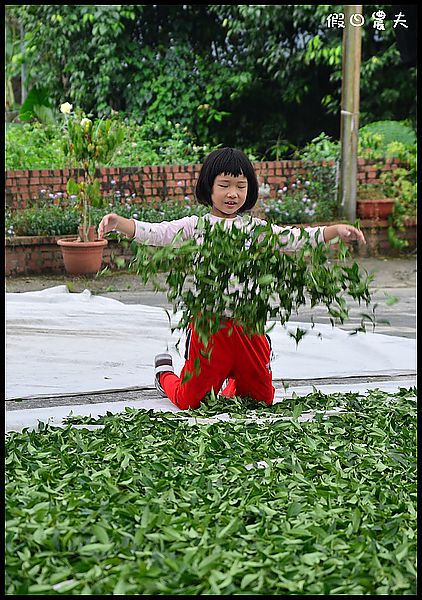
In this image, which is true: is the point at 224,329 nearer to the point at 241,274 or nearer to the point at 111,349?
the point at 241,274

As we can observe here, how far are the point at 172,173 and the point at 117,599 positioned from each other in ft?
18.7

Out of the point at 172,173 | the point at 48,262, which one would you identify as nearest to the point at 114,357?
the point at 48,262

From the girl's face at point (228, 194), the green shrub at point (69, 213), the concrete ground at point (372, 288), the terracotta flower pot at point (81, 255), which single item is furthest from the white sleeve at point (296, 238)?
the green shrub at point (69, 213)

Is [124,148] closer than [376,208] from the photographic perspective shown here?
No

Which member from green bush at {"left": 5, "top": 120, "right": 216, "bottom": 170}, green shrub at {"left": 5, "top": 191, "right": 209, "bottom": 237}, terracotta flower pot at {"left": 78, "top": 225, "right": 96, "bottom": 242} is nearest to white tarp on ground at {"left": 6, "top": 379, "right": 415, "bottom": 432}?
terracotta flower pot at {"left": 78, "top": 225, "right": 96, "bottom": 242}

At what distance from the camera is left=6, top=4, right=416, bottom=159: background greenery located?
8.59 meters

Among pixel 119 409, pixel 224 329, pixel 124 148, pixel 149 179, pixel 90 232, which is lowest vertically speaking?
pixel 119 409

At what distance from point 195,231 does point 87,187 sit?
3.37 metres

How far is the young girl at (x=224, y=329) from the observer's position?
3045mm

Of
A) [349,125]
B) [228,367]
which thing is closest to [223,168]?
[228,367]

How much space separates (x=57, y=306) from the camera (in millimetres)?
4520

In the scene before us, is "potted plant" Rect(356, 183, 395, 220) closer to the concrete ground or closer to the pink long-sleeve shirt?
the concrete ground

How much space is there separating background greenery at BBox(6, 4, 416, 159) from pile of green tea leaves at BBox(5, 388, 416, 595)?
6.19 metres

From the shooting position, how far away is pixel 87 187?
6.34 metres
